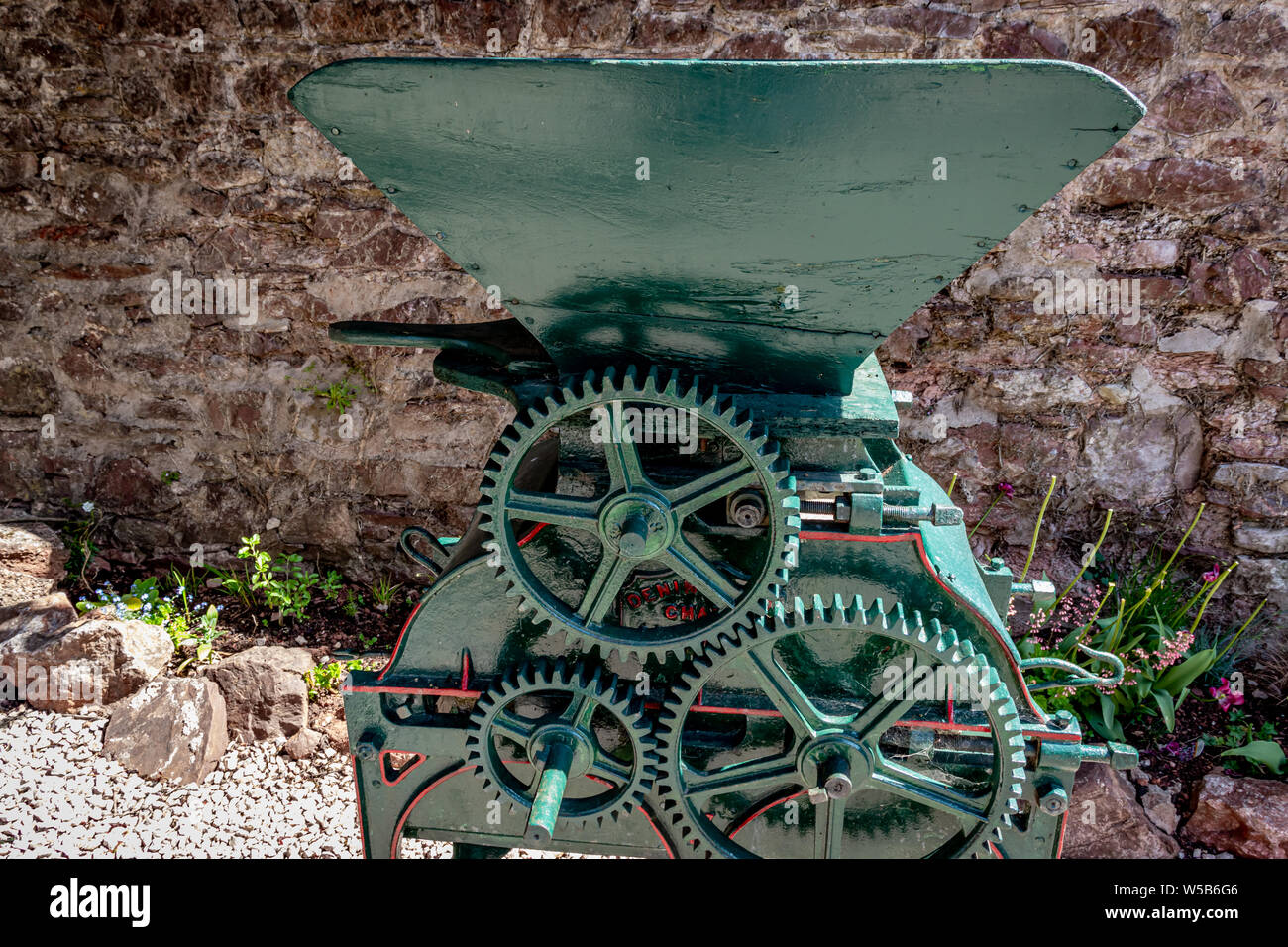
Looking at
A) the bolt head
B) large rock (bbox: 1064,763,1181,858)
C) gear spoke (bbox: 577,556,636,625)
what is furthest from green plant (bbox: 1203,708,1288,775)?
gear spoke (bbox: 577,556,636,625)

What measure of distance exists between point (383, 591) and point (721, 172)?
311 centimetres

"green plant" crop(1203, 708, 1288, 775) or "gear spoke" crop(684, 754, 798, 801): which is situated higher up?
"gear spoke" crop(684, 754, 798, 801)

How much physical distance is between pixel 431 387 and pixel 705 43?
1792mm

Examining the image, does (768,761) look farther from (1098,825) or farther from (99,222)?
(99,222)

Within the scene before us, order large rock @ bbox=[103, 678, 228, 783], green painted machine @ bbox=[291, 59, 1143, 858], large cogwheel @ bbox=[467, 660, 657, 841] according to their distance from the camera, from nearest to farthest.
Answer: green painted machine @ bbox=[291, 59, 1143, 858], large cogwheel @ bbox=[467, 660, 657, 841], large rock @ bbox=[103, 678, 228, 783]

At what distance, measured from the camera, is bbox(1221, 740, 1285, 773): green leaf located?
3.25 meters

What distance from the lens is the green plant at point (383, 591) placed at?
4193 millimetres

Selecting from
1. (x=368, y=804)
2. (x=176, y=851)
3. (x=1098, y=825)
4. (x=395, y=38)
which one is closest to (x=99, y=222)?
(x=395, y=38)

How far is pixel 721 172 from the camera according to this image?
5.28ft

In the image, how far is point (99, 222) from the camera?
3834 millimetres

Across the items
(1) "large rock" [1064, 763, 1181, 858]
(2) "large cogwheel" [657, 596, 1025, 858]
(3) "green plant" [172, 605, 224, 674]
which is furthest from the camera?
(3) "green plant" [172, 605, 224, 674]

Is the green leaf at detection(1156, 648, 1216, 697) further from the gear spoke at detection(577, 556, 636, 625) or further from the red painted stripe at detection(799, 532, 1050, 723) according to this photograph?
the gear spoke at detection(577, 556, 636, 625)

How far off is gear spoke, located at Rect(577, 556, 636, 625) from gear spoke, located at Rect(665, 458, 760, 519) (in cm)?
15

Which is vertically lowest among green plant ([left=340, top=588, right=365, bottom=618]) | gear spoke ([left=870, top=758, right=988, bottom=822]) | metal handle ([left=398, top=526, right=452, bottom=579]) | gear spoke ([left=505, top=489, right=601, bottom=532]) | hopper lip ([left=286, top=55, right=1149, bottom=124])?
green plant ([left=340, top=588, right=365, bottom=618])
